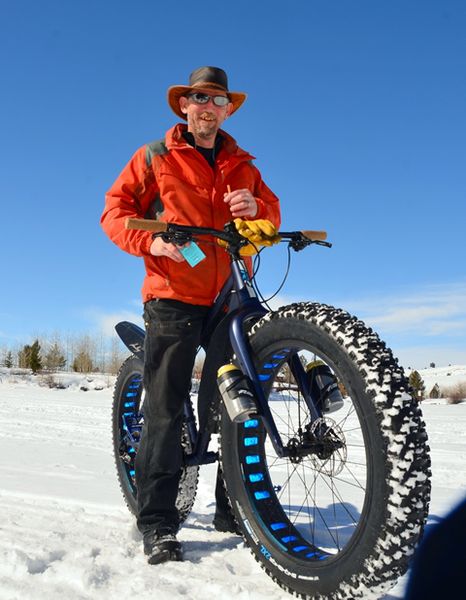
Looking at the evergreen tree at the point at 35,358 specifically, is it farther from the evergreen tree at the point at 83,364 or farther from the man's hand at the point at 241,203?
the man's hand at the point at 241,203

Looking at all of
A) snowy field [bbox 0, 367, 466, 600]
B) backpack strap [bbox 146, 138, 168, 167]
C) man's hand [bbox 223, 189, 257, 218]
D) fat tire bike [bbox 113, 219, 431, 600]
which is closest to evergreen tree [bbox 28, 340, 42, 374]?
snowy field [bbox 0, 367, 466, 600]

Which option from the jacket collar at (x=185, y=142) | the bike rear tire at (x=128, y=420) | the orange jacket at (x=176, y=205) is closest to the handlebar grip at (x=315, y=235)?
the orange jacket at (x=176, y=205)

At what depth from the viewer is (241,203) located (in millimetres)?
2783

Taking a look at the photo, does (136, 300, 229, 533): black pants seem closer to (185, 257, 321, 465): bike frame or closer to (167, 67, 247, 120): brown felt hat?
(185, 257, 321, 465): bike frame

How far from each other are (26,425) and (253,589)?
746 cm

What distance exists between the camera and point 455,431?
9.85m

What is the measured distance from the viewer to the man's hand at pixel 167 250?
8.75 feet

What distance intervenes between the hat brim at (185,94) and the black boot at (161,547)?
232cm

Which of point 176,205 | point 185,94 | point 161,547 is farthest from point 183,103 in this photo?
point 161,547

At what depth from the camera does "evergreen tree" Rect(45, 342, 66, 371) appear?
3406cm

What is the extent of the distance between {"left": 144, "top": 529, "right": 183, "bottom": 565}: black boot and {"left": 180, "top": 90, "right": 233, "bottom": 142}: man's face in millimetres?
2126

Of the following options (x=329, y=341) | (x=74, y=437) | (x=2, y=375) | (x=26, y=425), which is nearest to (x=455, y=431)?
(x=74, y=437)

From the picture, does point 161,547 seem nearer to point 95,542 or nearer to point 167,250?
point 95,542

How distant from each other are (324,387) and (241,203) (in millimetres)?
1018
